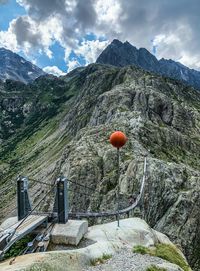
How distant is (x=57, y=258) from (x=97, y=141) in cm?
7687

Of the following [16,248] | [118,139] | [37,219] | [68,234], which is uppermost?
[118,139]

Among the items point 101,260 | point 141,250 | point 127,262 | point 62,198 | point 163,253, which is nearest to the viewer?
point 127,262

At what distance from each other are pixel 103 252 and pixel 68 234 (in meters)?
2.86

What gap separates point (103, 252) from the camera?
62.3 feet

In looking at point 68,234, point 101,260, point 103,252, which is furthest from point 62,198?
point 101,260

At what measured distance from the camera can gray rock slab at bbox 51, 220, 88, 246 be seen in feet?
68.2

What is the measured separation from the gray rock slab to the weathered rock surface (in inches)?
36.4

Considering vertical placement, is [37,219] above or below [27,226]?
above

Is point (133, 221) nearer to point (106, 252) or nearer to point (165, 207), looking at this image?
point (106, 252)

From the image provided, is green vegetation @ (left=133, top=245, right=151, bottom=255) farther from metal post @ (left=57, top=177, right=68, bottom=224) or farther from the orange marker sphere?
the orange marker sphere

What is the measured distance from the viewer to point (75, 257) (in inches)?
664

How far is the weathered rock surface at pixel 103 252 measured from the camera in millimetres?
15273

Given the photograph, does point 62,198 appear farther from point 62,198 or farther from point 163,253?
point 163,253

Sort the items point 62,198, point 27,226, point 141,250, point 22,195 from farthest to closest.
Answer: point 22,195 < point 62,198 < point 27,226 < point 141,250
